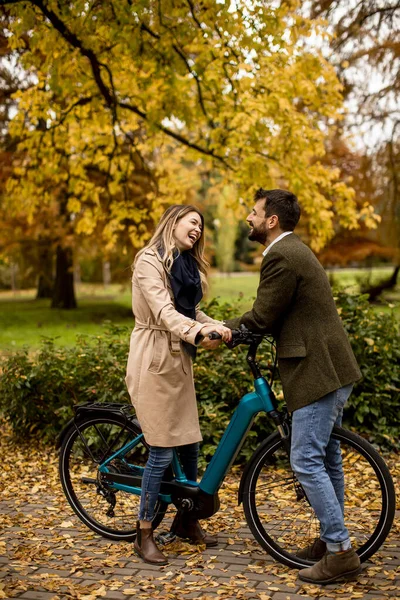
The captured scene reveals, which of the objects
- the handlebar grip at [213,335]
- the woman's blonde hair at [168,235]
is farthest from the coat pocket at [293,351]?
the woman's blonde hair at [168,235]

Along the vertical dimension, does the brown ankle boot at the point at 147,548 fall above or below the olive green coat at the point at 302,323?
below

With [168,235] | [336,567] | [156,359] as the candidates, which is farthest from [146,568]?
[168,235]

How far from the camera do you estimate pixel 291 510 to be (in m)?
4.34

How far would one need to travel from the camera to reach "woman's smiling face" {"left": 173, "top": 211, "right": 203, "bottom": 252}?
4062mm

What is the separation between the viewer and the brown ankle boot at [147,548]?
4.00m

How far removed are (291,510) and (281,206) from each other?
1.82 metres

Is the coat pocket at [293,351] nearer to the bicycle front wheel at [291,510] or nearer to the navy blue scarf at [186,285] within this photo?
the bicycle front wheel at [291,510]

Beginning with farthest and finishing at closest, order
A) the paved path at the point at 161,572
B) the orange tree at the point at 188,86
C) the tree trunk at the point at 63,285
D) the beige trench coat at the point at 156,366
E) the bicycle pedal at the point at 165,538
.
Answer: the tree trunk at the point at 63,285
the orange tree at the point at 188,86
the bicycle pedal at the point at 165,538
the beige trench coat at the point at 156,366
the paved path at the point at 161,572

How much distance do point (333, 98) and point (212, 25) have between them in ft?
8.08

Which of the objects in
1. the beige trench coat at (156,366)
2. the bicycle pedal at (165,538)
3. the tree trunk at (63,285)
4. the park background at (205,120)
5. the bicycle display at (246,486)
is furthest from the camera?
the tree trunk at (63,285)

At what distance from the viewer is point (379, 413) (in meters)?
6.26

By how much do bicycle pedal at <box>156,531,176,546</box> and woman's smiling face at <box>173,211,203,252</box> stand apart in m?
1.65

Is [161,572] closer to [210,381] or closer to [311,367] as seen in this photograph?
[311,367]

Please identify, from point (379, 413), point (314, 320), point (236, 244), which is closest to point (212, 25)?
point (379, 413)
